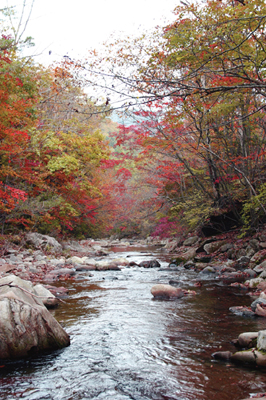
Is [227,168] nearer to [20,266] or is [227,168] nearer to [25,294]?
[20,266]

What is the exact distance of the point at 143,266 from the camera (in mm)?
12438

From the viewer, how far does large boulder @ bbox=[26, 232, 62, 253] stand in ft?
43.5

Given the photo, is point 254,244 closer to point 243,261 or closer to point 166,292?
point 243,261

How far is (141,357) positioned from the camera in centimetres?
351

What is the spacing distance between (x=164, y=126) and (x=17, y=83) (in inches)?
259

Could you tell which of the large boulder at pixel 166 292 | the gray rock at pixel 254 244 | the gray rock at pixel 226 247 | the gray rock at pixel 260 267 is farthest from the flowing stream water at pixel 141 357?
the gray rock at pixel 226 247

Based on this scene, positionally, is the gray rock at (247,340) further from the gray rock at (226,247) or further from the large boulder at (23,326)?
the gray rock at (226,247)

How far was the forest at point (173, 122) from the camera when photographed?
5273 millimetres

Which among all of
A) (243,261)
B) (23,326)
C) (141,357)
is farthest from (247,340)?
(243,261)

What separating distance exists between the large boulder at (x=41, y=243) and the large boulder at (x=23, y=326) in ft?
32.3

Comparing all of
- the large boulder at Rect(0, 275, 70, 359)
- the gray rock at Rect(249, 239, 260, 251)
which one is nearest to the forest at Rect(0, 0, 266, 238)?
the gray rock at Rect(249, 239, 260, 251)

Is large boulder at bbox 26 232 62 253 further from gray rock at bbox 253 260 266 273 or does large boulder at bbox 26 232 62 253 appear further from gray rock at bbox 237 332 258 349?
gray rock at bbox 237 332 258 349

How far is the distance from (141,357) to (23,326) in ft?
4.84

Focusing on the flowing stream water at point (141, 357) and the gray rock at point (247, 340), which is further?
the gray rock at point (247, 340)
